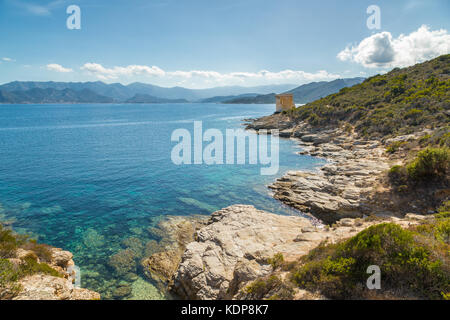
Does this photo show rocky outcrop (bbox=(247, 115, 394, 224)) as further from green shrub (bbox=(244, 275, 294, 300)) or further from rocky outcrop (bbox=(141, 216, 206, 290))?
green shrub (bbox=(244, 275, 294, 300))

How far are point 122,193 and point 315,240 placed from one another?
63.2ft

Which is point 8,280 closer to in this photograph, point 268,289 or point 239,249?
point 268,289

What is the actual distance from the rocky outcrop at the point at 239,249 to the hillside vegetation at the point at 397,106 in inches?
1118

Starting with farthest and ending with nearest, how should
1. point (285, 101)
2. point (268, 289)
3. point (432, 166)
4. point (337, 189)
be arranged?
1. point (285, 101)
2. point (337, 189)
3. point (432, 166)
4. point (268, 289)

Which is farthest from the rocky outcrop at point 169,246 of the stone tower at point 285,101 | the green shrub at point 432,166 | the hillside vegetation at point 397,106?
the stone tower at point 285,101

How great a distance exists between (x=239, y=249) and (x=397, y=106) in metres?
45.0

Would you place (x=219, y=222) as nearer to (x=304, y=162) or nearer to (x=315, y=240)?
(x=315, y=240)

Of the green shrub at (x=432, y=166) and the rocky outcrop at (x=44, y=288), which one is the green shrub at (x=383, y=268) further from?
the green shrub at (x=432, y=166)

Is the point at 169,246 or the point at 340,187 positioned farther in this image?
the point at 340,187

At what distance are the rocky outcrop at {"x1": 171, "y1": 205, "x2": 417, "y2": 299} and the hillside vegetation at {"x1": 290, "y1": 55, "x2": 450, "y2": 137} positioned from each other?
28.4 meters

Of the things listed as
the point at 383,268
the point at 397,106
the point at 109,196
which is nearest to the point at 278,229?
the point at 383,268

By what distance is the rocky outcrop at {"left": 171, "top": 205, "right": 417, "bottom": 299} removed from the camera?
1013 centimetres

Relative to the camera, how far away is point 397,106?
4162 centimetres

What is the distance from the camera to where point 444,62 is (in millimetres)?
53906
